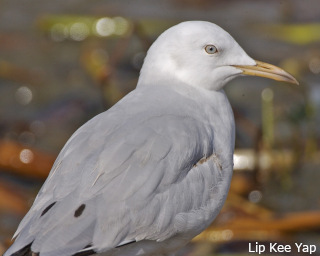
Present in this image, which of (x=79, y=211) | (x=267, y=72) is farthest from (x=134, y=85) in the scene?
(x=79, y=211)

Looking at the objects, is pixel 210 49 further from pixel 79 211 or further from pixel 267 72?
pixel 79 211

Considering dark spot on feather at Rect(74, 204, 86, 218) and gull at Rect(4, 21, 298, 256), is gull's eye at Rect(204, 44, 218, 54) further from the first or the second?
dark spot on feather at Rect(74, 204, 86, 218)

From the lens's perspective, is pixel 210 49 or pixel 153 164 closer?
pixel 153 164

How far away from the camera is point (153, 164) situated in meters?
4.46

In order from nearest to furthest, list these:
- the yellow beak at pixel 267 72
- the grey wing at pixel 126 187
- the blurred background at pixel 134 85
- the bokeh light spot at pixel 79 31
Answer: the grey wing at pixel 126 187, the yellow beak at pixel 267 72, the blurred background at pixel 134 85, the bokeh light spot at pixel 79 31

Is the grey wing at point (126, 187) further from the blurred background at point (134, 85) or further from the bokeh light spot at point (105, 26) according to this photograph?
the bokeh light spot at point (105, 26)

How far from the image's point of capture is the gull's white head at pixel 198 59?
4934 millimetres

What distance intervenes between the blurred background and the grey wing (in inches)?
61.3

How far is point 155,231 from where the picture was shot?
445 cm

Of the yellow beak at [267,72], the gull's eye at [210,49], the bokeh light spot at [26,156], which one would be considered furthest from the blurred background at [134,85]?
the gull's eye at [210,49]

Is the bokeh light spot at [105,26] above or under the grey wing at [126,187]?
above

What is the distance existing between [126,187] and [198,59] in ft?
3.12

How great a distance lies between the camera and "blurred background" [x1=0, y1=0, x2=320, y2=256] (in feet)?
22.2

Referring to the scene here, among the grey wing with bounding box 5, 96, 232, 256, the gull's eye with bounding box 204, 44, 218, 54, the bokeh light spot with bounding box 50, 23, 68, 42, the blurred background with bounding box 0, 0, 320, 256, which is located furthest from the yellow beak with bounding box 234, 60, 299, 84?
the bokeh light spot with bounding box 50, 23, 68, 42
